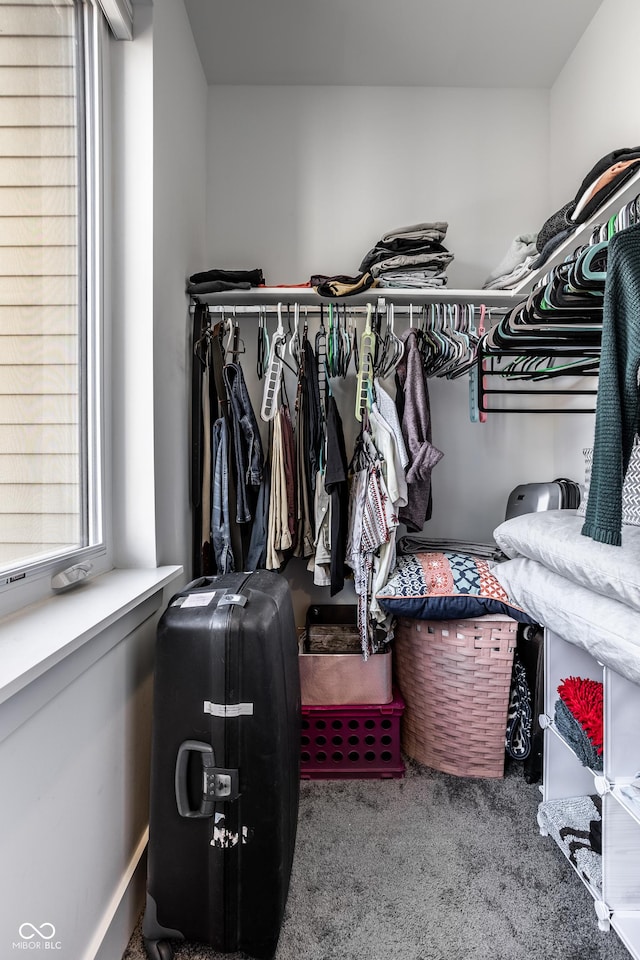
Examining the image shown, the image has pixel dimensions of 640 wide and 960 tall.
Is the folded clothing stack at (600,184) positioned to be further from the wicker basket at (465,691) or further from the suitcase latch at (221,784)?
the suitcase latch at (221,784)

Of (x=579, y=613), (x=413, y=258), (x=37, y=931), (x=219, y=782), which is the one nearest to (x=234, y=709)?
(x=219, y=782)

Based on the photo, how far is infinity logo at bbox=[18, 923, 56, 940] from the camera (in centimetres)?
74

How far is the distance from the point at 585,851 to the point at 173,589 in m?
1.32

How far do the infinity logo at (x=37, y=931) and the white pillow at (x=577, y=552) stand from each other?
1.15 m

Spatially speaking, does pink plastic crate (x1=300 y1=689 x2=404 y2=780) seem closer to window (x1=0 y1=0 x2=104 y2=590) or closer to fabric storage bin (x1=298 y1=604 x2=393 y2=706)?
fabric storage bin (x1=298 y1=604 x2=393 y2=706)

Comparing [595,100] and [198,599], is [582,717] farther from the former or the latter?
[595,100]

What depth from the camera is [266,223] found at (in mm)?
2201

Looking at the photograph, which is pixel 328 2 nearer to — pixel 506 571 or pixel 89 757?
pixel 506 571

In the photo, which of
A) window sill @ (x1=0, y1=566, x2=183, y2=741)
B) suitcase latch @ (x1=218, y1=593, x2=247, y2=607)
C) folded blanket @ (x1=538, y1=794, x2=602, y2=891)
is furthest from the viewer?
folded blanket @ (x1=538, y1=794, x2=602, y2=891)

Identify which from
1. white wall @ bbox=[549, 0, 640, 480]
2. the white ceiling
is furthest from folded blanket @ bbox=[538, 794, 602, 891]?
the white ceiling

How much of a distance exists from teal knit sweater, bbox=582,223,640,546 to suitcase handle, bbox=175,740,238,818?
86 cm

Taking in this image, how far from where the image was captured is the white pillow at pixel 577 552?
93 centimetres

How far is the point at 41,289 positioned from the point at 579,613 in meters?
1.38

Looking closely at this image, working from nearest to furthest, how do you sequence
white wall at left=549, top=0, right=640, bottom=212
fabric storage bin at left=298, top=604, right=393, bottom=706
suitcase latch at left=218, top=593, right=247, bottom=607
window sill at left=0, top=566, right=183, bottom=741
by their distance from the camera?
window sill at left=0, top=566, right=183, bottom=741
suitcase latch at left=218, top=593, right=247, bottom=607
white wall at left=549, top=0, right=640, bottom=212
fabric storage bin at left=298, top=604, right=393, bottom=706
